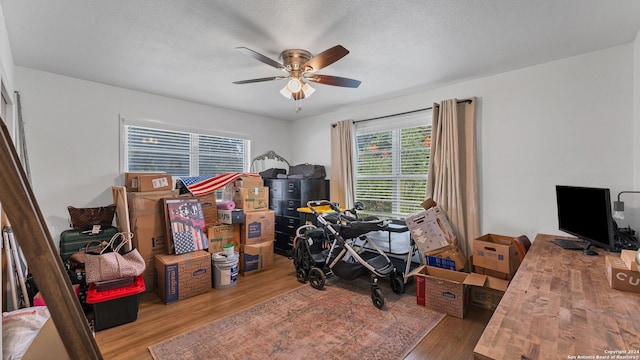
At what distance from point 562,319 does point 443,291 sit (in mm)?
1619

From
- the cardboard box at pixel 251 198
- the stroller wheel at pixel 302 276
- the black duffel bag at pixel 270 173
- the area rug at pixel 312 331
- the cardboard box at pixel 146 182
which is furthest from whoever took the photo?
the black duffel bag at pixel 270 173

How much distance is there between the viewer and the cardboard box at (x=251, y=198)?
393 cm

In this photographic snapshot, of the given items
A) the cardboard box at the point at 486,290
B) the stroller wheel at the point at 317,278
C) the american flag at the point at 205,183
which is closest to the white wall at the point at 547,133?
the cardboard box at the point at 486,290

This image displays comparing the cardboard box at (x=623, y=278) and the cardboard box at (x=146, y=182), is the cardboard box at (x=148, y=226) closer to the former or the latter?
the cardboard box at (x=146, y=182)

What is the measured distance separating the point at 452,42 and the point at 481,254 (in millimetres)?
2057

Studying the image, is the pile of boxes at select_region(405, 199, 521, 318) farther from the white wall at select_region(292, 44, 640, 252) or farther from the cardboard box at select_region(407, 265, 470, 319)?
the white wall at select_region(292, 44, 640, 252)

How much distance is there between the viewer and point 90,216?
10.2ft

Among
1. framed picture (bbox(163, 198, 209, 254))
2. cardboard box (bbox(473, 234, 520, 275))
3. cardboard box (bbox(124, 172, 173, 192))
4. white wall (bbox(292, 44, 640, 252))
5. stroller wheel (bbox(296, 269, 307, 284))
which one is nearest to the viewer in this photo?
white wall (bbox(292, 44, 640, 252))

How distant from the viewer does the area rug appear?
2.07 metres

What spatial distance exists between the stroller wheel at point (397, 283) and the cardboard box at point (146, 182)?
3.01m

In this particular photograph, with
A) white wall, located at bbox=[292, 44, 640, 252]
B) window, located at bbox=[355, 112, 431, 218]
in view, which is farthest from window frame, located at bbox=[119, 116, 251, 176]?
white wall, located at bbox=[292, 44, 640, 252]

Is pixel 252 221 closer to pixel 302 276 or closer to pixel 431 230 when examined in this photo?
pixel 302 276

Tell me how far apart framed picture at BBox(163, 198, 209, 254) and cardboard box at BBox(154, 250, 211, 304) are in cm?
11

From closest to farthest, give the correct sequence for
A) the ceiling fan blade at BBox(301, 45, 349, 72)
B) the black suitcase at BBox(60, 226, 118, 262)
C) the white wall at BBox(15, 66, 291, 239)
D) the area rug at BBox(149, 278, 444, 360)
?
1. the ceiling fan blade at BBox(301, 45, 349, 72)
2. the area rug at BBox(149, 278, 444, 360)
3. the black suitcase at BBox(60, 226, 118, 262)
4. the white wall at BBox(15, 66, 291, 239)
